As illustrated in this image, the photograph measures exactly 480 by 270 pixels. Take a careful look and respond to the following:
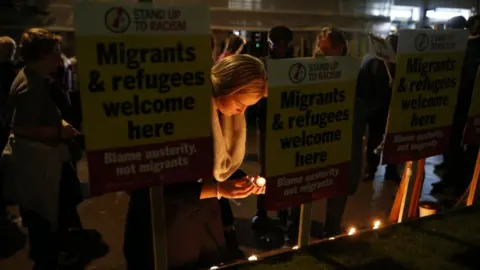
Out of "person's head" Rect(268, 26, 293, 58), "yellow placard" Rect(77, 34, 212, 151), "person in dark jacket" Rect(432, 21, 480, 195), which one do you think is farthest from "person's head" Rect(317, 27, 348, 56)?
"person in dark jacket" Rect(432, 21, 480, 195)

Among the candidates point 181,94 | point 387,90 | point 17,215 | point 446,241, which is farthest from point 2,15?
point 446,241

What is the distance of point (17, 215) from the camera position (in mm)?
4191

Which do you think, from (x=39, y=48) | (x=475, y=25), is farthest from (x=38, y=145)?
(x=475, y=25)

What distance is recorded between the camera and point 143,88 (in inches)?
57.7

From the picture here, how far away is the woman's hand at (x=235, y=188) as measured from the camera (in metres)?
1.78

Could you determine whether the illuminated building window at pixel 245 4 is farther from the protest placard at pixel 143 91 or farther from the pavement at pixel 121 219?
the protest placard at pixel 143 91

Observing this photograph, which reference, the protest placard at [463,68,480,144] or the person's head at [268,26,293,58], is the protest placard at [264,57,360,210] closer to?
the protest placard at [463,68,480,144]

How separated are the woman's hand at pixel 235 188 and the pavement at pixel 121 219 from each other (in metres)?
1.68

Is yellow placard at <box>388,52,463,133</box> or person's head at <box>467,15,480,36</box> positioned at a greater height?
person's head at <box>467,15,480,36</box>

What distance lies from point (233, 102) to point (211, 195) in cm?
37

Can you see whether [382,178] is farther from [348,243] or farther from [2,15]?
[2,15]

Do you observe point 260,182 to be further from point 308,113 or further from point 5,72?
point 5,72

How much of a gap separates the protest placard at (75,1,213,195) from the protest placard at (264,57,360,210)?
284 millimetres

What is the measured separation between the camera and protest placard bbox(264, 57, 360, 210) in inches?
68.2
